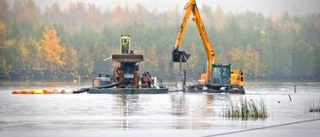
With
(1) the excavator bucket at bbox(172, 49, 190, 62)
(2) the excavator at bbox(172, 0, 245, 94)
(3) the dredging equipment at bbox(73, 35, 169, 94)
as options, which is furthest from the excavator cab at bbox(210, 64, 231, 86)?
(3) the dredging equipment at bbox(73, 35, 169, 94)

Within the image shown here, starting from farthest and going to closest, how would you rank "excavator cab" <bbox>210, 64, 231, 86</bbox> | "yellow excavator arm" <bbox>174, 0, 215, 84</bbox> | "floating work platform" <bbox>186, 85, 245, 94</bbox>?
"yellow excavator arm" <bbox>174, 0, 215, 84</bbox>
"excavator cab" <bbox>210, 64, 231, 86</bbox>
"floating work platform" <bbox>186, 85, 245, 94</bbox>

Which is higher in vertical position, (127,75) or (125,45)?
(125,45)

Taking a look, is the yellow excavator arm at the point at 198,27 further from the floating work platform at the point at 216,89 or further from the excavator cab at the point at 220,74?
the floating work platform at the point at 216,89

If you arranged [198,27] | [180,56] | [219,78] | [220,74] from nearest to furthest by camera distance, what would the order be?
[220,74] → [219,78] → [180,56] → [198,27]

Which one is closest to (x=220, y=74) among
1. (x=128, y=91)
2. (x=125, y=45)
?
(x=125, y=45)

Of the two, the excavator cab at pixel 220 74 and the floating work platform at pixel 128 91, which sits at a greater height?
the excavator cab at pixel 220 74

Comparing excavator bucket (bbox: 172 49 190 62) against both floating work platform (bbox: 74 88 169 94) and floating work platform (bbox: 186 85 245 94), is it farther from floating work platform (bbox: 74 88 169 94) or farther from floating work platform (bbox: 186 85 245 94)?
floating work platform (bbox: 74 88 169 94)

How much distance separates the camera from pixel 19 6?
19288cm

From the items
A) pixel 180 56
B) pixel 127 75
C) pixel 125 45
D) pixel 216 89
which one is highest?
pixel 125 45

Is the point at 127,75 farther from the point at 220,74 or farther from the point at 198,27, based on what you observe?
the point at 198,27

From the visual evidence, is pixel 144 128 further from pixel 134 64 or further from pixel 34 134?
pixel 134 64

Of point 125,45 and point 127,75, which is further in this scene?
point 125,45

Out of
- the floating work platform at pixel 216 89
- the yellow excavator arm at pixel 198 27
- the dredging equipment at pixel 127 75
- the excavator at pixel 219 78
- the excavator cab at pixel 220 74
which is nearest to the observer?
the floating work platform at pixel 216 89

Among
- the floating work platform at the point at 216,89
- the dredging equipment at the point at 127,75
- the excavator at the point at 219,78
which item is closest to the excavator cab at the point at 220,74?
the excavator at the point at 219,78
